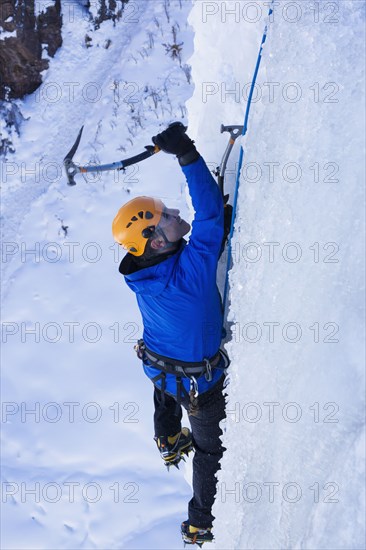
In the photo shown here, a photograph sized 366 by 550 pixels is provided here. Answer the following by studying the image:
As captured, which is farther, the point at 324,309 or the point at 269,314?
the point at 269,314

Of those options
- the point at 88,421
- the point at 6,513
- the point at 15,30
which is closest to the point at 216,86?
the point at 88,421

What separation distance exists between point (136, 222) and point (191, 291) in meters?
0.39

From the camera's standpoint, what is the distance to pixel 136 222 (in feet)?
8.64

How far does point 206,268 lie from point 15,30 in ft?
24.8

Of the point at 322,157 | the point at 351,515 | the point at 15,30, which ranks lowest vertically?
the point at 351,515

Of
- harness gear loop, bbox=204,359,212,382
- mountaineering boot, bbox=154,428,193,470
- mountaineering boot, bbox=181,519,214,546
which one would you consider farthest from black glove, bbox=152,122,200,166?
mountaineering boot, bbox=181,519,214,546

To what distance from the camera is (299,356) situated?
6.04ft

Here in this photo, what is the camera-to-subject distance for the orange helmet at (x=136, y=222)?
262 centimetres

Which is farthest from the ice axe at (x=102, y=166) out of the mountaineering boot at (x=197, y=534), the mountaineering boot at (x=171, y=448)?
the mountaineering boot at (x=197, y=534)

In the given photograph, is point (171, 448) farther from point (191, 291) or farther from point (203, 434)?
point (191, 291)

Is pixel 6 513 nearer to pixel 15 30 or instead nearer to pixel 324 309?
pixel 324 309

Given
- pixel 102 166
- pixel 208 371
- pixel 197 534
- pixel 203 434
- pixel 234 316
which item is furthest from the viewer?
pixel 197 534

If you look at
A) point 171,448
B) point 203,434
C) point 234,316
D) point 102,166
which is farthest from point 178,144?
point 171,448

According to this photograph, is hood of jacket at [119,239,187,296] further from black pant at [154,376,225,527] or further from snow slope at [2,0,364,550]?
black pant at [154,376,225,527]
